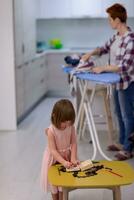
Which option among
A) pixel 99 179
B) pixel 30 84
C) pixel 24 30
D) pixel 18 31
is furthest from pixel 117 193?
pixel 30 84

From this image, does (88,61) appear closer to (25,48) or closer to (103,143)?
(103,143)

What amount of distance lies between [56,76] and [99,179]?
5.06 meters

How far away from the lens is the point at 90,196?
10.2 ft

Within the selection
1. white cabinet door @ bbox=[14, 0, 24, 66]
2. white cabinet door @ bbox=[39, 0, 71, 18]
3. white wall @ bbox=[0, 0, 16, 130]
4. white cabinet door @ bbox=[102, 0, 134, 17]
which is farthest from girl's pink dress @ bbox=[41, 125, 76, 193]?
white cabinet door @ bbox=[39, 0, 71, 18]

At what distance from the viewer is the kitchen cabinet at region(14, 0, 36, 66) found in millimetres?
5125

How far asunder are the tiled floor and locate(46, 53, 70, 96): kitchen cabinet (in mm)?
1550

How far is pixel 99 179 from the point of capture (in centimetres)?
235

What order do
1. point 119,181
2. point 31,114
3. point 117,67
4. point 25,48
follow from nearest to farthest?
point 119,181, point 117,67, point 25,48, point 31,114

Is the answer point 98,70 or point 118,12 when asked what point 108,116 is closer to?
point 98,70

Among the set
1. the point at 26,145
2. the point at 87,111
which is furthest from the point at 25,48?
the point at 87,111

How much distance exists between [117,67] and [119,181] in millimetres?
1551

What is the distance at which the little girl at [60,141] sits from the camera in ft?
8.36

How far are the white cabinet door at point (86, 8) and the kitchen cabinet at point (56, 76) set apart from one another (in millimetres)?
824

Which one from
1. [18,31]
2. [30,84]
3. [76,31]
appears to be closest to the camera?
[18,31]
